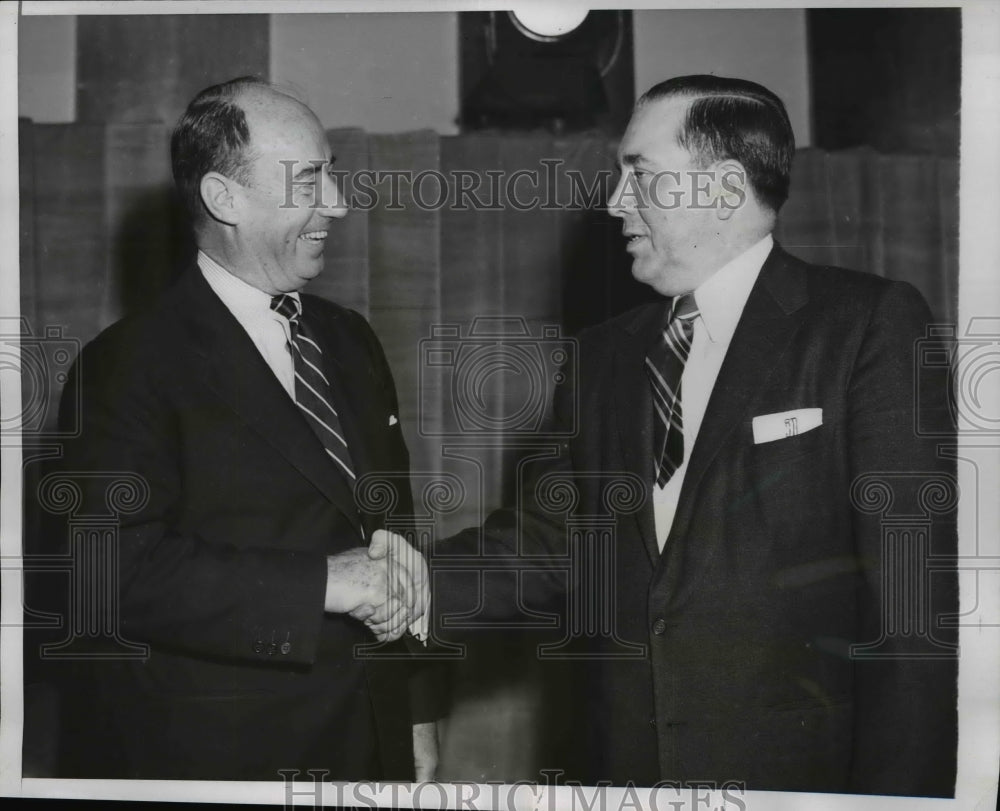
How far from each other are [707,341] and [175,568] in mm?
1099

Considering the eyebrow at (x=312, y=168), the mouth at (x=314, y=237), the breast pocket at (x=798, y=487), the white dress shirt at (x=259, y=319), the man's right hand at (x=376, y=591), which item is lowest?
the man's right hand at (x=376, y=591)

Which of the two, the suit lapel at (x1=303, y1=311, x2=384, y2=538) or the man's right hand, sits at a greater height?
the suit lapel at (x1=303, y1=311, x2=384, y2=538)

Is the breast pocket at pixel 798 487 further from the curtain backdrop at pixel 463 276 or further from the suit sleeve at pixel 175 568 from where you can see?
the suit sleeve at pixel 175 568

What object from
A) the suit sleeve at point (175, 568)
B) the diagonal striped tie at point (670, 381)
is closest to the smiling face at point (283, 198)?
the suit sleeve at point (175, 568)

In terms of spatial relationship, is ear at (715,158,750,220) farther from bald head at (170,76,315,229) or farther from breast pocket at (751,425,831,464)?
bald head at (170,76,315,229)

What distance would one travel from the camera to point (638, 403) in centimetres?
201

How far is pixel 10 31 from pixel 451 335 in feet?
3.64

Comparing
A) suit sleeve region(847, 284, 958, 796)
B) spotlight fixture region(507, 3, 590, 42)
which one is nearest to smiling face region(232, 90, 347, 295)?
spotlight fixture region(507, 3, 590, 42)

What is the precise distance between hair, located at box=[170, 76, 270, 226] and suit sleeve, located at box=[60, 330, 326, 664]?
13.1 inches

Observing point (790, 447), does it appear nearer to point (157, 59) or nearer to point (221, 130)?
point (221, 130)

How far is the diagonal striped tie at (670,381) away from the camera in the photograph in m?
1.97

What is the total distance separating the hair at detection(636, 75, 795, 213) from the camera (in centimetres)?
199

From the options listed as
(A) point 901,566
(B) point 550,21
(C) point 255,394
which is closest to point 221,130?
(C) point 255,394

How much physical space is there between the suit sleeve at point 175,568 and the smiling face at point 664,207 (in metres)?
0.86
